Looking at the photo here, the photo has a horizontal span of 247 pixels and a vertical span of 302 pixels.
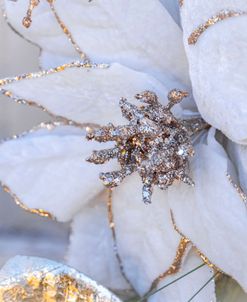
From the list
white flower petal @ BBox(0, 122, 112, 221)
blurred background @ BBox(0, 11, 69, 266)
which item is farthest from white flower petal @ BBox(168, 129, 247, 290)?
blurred background @ BBox(0, 11, 69, 266)

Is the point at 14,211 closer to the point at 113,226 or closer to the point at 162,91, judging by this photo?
the point at 113,226

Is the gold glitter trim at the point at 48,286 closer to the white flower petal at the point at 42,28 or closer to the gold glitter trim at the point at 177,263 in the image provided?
the gold glitter trim at the point at 177,263

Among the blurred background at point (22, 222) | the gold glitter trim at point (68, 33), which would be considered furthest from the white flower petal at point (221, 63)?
the blurred background at point (22, 222)

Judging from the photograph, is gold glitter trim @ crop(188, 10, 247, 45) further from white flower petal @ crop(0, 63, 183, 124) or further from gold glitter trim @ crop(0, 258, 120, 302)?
gold glitter trim @ crop(0, 258, 120, 302)

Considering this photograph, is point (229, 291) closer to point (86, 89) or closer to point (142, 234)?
point (142, 234)

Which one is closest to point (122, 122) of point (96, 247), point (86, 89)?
point (86, 89)

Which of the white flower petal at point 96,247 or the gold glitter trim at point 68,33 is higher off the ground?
the gold glitter trim at point 68,33
